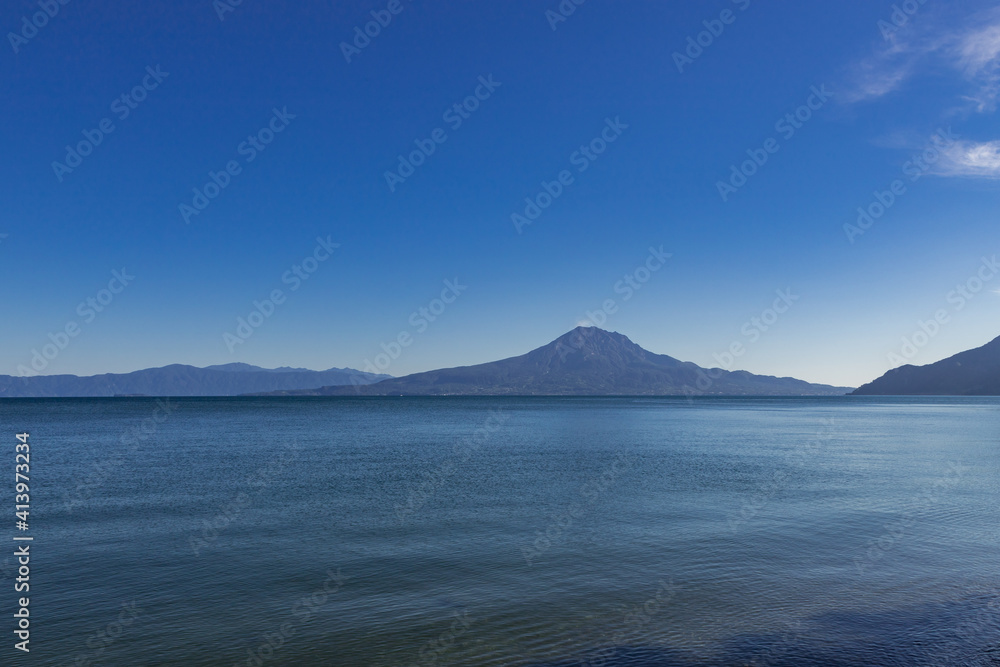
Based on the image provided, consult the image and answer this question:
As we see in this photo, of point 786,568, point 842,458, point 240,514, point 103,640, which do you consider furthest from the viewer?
point 842,458

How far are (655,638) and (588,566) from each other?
642 centimetres

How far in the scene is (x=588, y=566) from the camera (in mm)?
21500

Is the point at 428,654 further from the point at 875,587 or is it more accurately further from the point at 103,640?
the point at 875,587

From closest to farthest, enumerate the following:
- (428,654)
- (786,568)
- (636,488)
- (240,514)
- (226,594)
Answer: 1. (428,654)
2. (226,594)
3. (786,568)
4. (240,514)
5. (636,488)

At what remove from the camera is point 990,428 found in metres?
95.8

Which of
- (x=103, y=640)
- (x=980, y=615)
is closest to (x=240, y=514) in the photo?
(x=103, y=640)

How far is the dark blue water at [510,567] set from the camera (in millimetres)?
14805

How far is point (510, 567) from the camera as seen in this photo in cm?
2133

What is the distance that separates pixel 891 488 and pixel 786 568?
76.5ft

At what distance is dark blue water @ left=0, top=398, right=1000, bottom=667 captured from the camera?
1480 centimetres

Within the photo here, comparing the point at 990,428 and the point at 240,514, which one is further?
the point at 990,428

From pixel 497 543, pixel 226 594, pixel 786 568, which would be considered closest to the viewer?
pixel 226 594

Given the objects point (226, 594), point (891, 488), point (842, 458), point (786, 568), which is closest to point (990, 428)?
point (842, 458)

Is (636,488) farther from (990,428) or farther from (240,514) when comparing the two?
(990,428)
